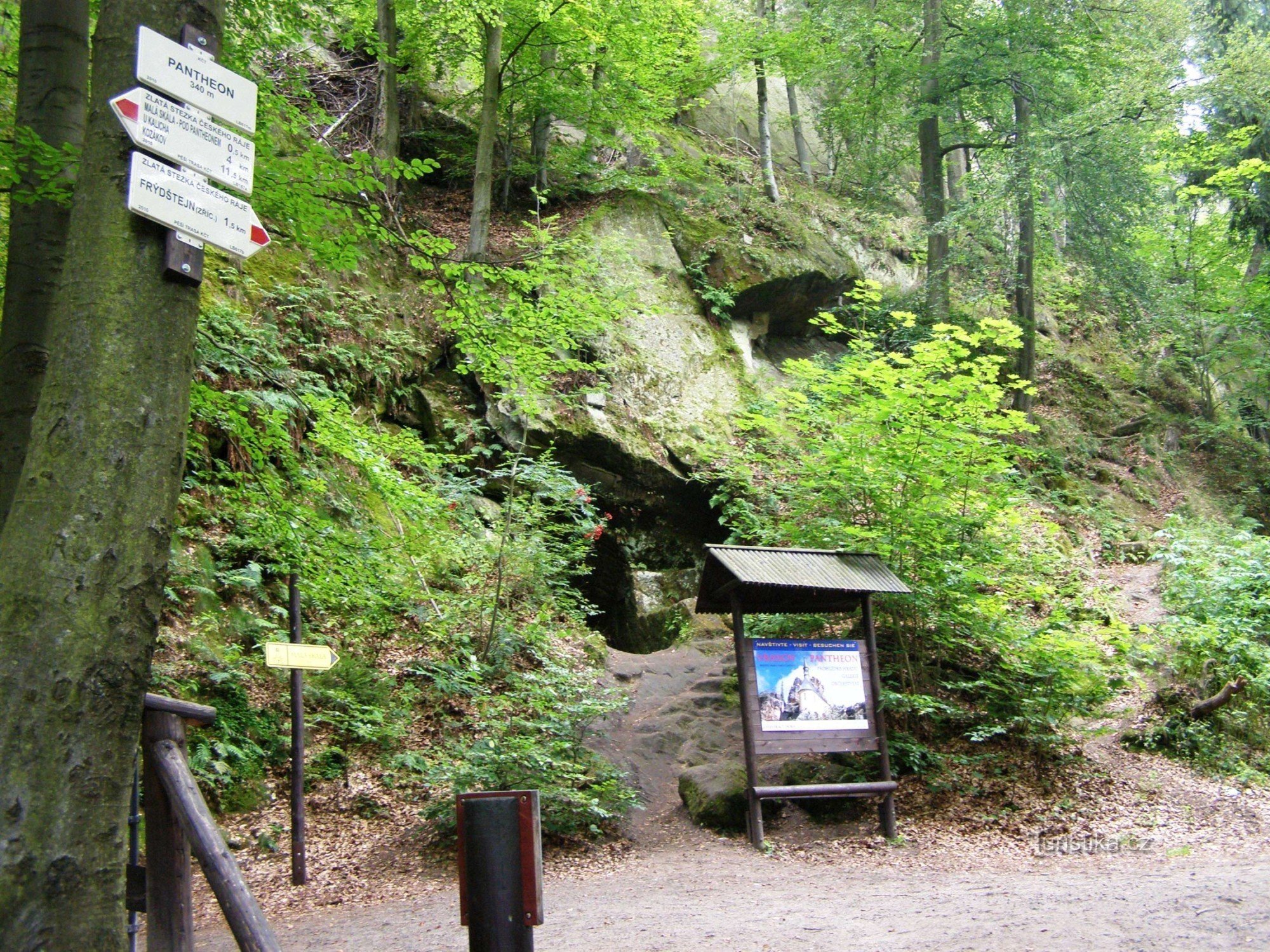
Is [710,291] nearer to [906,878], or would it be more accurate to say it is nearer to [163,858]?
[906,878]

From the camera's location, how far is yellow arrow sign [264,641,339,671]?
19.2 ft

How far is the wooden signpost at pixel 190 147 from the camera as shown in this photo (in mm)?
2877

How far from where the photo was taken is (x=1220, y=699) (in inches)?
371

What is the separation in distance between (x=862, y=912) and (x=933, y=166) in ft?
54.4

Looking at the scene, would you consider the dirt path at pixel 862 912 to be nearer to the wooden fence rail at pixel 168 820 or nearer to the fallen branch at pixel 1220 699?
the wooden fence rail at pixel 168 820

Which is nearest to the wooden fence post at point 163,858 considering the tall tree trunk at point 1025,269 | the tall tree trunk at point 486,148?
the tall tree trunk at point 486,148

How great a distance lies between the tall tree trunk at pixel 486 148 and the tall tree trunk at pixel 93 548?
34.9 feet

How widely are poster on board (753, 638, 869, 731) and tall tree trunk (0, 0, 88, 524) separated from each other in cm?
626

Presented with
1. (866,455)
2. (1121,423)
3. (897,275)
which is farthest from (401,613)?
(1121,423)

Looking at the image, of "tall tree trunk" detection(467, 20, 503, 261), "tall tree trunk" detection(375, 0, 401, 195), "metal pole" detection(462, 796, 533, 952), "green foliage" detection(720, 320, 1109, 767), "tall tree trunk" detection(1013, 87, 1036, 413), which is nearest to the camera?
"metal pole" detection(462, 796, 533, 952)

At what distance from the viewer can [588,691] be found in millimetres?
8281

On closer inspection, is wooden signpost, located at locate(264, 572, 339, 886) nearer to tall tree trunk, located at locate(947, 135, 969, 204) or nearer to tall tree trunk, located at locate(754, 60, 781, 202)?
tall tree trunk, located at locate(754, 60, 781, 202)

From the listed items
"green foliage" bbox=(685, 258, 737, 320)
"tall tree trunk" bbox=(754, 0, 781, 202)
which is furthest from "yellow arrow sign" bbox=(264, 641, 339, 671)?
"tall tree trunk" bbox=(754, 0, 781, 202)

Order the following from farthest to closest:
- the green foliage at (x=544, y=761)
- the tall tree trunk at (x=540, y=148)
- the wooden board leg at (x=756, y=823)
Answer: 1. the tall tree trunk at (x=540, y=148)
2. the wooden board leg at (x=756, y=823)
3. the green foliage at (x=544, y=761)
